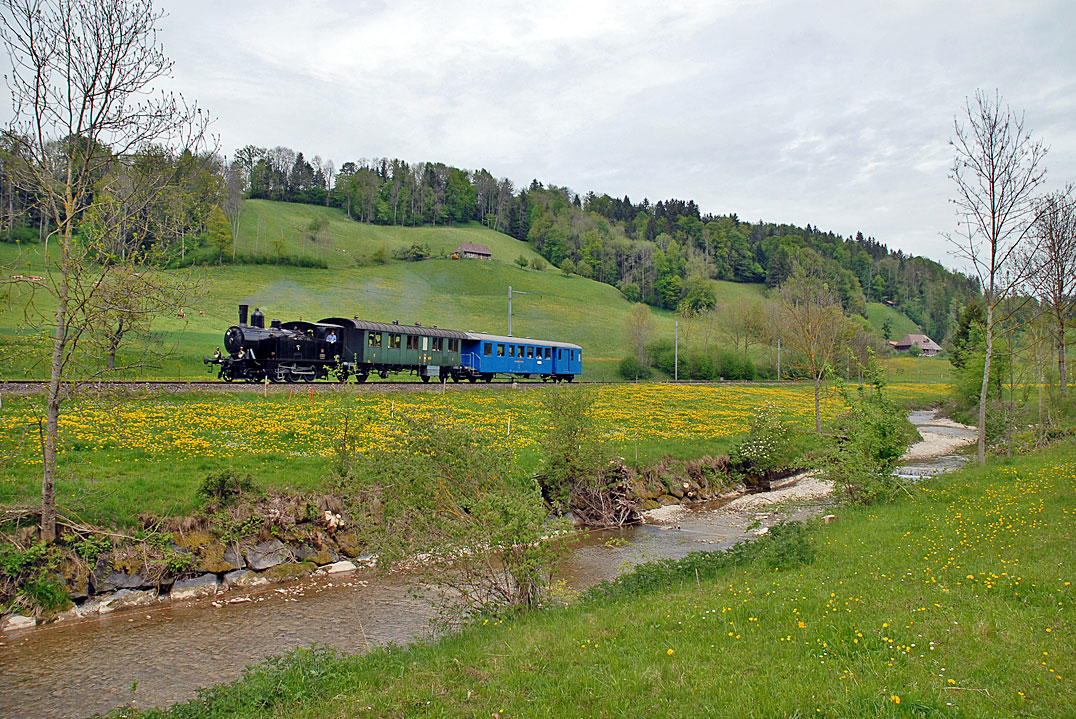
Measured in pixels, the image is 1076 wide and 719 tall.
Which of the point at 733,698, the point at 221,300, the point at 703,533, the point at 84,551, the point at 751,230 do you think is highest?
the point at 751,230

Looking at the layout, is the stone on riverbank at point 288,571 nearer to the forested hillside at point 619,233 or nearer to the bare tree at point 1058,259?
A: the bare tree at point 1058,259

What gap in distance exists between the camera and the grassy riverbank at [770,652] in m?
5.12

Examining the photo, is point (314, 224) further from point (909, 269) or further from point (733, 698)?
point (909, 269)

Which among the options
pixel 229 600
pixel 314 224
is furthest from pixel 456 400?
pixel 314 224

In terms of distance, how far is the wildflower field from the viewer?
1252 cm

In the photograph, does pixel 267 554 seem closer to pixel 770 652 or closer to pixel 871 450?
pixel 770 652

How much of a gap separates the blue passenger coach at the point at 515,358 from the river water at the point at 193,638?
29537 mm

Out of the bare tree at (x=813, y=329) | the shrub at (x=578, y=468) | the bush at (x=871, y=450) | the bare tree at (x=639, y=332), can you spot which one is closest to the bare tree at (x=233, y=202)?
the bare tree at (x=639, y=332)

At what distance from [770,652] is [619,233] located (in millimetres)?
134573

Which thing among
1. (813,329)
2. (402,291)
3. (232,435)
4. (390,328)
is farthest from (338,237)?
(232,435)

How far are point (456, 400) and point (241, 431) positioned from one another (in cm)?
1173

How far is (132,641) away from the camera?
9609 millimetres

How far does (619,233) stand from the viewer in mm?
136375

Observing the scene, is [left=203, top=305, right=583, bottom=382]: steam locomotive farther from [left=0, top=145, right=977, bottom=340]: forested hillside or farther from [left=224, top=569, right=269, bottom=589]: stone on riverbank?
[left=0, top=145, right=977, bottom=340]: forested hillside
